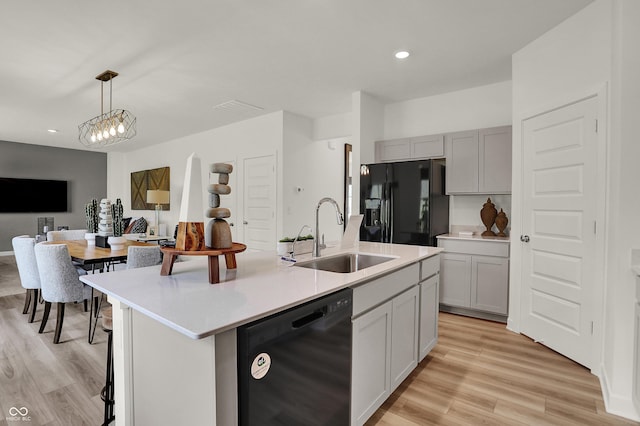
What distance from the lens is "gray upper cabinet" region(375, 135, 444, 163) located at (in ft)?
13.3

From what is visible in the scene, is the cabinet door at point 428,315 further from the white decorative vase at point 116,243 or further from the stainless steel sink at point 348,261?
the white decorative vase at point 116,243

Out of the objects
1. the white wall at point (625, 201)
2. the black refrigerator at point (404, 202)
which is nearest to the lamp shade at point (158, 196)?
the black refrigerator at point (404, 202)

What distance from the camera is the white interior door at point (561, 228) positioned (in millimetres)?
2482

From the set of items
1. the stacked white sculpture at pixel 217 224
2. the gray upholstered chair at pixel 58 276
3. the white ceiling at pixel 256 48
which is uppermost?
the white ceiling at pixel 256 48

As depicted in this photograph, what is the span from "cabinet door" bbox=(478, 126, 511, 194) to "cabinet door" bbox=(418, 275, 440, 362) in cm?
162

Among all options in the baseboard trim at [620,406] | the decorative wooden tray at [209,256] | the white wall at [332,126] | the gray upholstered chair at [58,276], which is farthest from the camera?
the white wall at [332,126]

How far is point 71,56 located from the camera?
3.20m

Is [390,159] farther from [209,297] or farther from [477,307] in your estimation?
[209,297]

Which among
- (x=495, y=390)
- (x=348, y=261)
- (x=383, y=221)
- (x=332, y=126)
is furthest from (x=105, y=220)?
(x=495, y=390)

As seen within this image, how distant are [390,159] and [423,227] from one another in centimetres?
114

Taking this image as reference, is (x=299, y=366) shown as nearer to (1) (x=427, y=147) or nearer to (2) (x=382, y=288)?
(2) (x=382, y=288)

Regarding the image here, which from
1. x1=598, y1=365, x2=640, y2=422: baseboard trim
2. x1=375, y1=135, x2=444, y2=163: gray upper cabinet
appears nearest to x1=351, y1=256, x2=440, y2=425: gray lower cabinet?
x1=598, y1=365, x2=640, y2=422: baseboard trim

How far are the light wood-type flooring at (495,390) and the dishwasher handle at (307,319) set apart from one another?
943 millimetres

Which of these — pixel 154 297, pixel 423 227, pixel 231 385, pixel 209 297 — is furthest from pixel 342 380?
pixel 423 227
